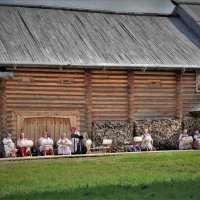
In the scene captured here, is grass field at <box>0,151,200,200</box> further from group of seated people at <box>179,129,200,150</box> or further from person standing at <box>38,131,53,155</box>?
group of seated people at <box>179,129,200,150</box>

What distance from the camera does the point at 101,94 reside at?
2952 centimetres

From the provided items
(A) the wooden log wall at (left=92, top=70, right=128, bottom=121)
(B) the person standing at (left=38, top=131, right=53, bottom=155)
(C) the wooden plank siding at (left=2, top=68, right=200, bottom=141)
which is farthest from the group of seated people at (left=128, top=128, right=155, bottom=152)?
(B) the person standing at (left=38, top=131, right=53, bottom=155)

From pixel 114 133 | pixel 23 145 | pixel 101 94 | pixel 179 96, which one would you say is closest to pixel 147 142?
pixel 114 133

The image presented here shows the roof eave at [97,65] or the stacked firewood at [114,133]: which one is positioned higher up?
the roof eave at [97,65]

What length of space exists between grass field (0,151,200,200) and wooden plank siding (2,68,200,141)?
5.04 m

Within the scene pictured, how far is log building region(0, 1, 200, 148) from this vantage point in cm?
2809

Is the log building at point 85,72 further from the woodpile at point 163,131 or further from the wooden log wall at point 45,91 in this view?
the woodpile at point 163,131

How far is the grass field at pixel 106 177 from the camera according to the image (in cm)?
1382

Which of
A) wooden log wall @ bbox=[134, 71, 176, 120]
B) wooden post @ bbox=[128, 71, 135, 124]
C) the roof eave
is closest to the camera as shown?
the roof eave

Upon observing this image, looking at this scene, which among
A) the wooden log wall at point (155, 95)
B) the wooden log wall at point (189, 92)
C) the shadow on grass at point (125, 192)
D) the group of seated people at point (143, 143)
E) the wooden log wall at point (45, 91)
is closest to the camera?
the shadow on grass at point (125, 192)

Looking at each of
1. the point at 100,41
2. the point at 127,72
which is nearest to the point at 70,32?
the point at 100,41

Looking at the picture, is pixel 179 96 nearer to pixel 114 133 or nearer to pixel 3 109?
pixel 114 133

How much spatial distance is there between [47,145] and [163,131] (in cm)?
631

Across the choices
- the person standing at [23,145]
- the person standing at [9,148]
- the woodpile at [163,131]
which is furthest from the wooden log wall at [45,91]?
the woodpile at [163,131]
